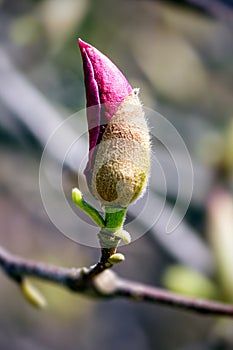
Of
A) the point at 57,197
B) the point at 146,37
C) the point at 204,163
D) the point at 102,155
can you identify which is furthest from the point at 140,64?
the point at 102,155

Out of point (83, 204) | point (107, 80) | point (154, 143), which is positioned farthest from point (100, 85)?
point (154, 143)

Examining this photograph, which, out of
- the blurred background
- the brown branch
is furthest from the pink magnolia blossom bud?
the blurred background

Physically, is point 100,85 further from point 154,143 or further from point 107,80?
point 154,143

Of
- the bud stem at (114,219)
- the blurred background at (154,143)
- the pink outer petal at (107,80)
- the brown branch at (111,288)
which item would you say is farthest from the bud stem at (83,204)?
the blurred background at (154,143)

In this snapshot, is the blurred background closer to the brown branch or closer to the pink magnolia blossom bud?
the brown branch

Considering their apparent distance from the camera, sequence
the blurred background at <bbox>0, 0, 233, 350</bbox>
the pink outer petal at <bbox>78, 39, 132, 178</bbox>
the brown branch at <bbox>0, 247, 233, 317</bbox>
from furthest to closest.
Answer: the blurred background at <bbox>0, 0, 233, 350</bbox> → the brown branch at <bbox>0, 247, 233, 317</bbox> → the pink outer petal at <bbox>78, 39, 132, 178</bbox>
